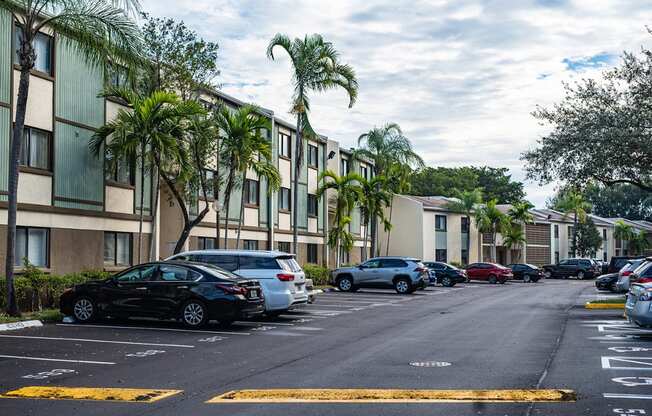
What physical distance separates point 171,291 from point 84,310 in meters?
2.28

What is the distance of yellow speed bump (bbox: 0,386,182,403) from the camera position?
9.66 metres

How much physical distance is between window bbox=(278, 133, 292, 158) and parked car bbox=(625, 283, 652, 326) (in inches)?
1012

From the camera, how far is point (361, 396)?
A: 9.75 meters

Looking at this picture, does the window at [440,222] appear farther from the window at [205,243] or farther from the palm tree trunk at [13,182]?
the palm tree trunk at [13,182]

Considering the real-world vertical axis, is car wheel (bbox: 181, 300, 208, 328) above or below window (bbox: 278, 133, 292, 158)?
below

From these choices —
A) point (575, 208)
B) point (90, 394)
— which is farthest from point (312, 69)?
point (575, 208)

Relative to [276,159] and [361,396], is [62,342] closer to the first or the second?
[361,396]

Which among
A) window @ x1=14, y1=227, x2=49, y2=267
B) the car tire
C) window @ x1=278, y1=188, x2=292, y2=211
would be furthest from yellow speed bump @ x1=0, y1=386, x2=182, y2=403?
window @ x1=278, y1=188, x2=292, y2=211

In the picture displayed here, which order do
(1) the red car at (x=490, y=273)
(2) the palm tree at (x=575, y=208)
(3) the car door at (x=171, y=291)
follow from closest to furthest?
1. (3) the car door at (x=171, y=291)
2. (1) the red car at (x=490, y=273)
3. (2) the palm tree at (x=575, y=208)

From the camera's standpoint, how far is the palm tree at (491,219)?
64.8 meters

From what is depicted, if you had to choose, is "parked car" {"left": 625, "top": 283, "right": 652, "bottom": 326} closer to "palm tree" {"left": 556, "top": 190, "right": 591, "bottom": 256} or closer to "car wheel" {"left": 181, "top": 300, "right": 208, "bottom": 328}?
"car wheel" {"left": 181, "top": 300, "right": 208, "bottom": 328}

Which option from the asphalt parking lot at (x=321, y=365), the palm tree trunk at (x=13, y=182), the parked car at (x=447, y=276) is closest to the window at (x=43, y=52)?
the palm tree trunk at (x=13, y=182)

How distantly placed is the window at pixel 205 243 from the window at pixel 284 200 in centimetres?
712

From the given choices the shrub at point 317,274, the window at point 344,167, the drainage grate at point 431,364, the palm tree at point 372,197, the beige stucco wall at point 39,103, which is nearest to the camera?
the drainage grate at point 431,364
